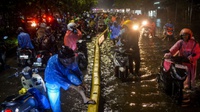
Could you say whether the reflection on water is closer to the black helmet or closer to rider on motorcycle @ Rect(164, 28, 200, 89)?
rider on motorcycle @ Rect(164, 28, 200, 89)

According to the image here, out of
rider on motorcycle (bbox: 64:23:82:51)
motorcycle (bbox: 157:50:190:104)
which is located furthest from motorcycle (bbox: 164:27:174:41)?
motorcycle (bbox: 157:50:190:104)

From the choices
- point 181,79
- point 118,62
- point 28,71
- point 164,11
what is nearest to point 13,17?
point 118,62

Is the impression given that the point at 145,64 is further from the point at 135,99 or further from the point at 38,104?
the point at 38,104

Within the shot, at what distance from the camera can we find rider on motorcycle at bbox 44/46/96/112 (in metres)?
3.58

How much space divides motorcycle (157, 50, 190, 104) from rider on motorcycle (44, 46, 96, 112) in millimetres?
2773

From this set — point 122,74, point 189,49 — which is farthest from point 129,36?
point 189,49

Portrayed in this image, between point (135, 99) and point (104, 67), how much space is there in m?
3.68

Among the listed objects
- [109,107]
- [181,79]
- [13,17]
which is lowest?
[109,107]

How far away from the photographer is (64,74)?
3.75 m

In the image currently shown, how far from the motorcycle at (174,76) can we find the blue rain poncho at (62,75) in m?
2.83

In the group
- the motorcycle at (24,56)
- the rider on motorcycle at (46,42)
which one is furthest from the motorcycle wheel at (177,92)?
the motorcycle at (24,56)

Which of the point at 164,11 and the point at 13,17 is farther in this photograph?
the point at 164,11

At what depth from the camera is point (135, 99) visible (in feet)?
20.0

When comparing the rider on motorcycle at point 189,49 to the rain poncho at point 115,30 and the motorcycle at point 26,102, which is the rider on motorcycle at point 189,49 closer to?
the motorcycle at point 26,102
